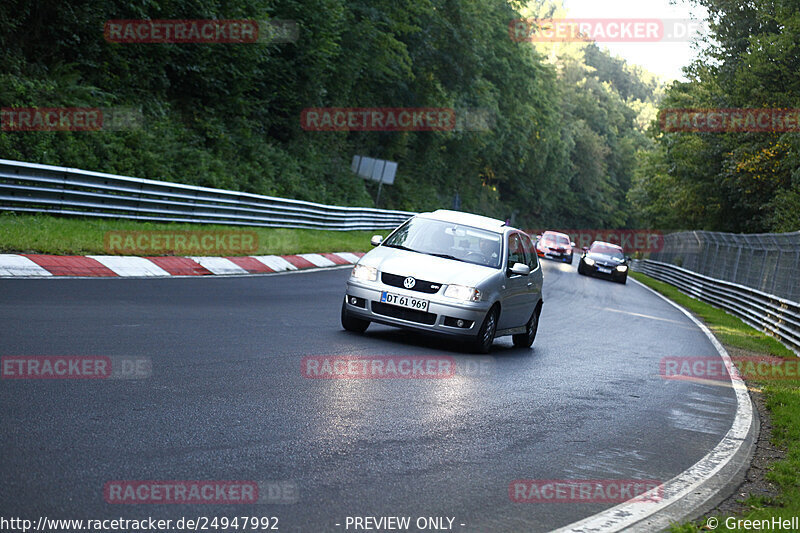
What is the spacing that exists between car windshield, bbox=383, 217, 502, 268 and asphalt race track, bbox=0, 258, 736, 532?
112cm

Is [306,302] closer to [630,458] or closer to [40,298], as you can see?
[40,298]

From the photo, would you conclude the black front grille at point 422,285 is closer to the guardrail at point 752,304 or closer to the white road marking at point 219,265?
the white road marking at point 219,265

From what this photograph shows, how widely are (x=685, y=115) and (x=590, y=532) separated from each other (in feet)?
136

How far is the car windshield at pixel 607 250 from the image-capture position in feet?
125

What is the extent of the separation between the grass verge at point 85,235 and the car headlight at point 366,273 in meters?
5.37

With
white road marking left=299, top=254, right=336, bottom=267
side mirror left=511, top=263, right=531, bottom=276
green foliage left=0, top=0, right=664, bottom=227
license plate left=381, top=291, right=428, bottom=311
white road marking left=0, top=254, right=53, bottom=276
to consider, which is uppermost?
green foliage left=0, top=0, right=664, bottom=227

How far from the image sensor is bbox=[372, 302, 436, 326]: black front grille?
35.7 feet

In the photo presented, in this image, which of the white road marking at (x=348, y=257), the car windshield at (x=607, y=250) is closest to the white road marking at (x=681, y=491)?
the white road marking at (x=348, y=257)

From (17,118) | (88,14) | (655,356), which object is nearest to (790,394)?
(655,356)

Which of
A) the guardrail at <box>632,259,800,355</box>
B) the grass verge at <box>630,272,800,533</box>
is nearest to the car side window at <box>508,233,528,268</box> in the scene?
the grass verge at <box>630,272,800,533</box>

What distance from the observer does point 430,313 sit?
10.9 m

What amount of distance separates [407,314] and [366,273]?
717mm

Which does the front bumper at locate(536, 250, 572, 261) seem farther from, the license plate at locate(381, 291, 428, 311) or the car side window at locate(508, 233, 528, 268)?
the license plate at locate(381, 291, 428, 311)

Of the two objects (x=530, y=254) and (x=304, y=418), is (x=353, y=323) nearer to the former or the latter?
(x=530, y=254)
